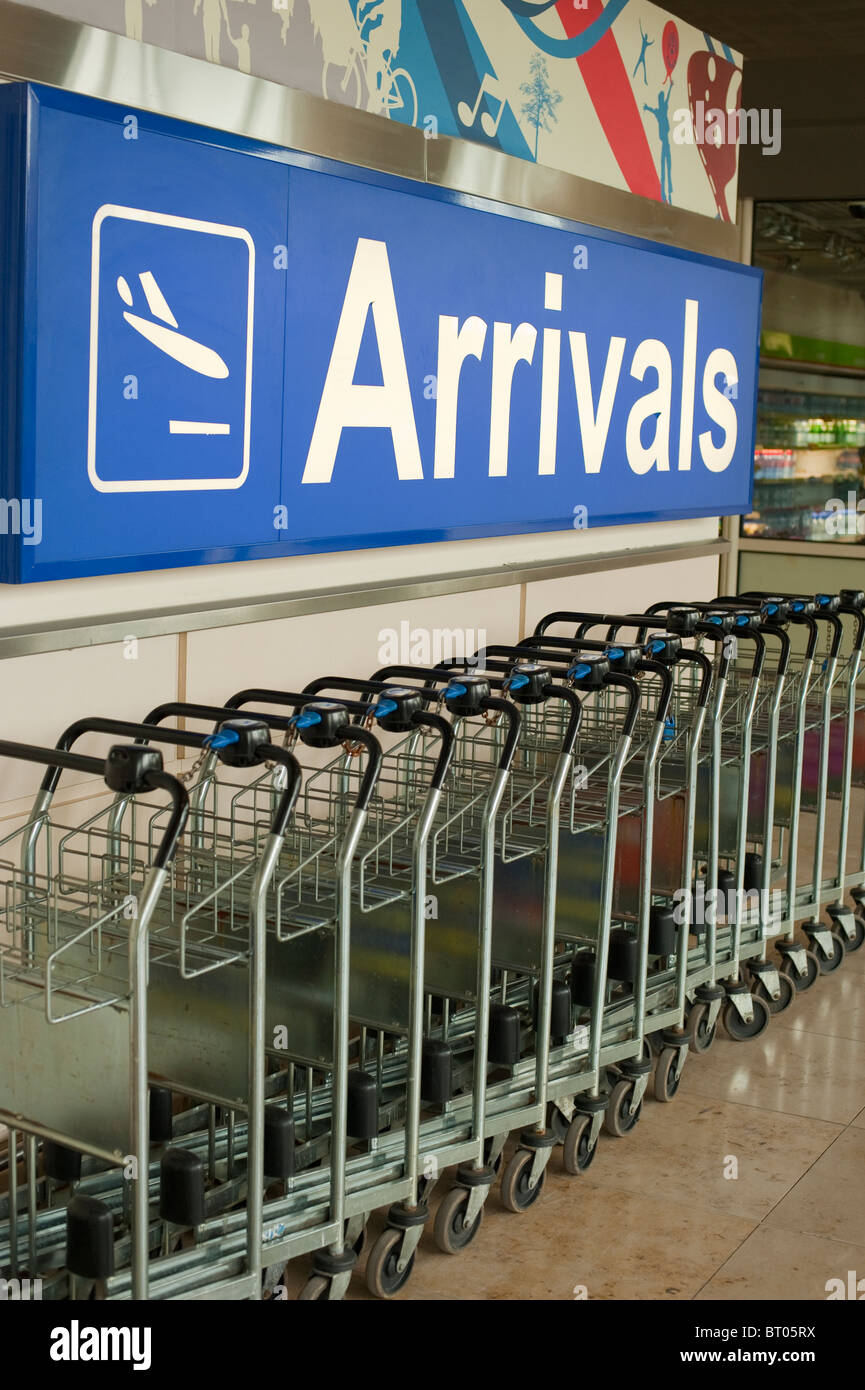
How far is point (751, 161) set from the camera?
812 cm

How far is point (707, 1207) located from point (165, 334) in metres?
2.28

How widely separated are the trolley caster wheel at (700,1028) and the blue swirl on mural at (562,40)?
2.92 meters

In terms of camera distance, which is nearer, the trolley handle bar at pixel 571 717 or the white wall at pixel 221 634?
the white wall at pixel 221 634

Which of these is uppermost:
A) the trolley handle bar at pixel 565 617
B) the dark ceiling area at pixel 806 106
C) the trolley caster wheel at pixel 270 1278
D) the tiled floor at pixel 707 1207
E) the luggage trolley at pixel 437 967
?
the dark ceiling area at pixel 806 106

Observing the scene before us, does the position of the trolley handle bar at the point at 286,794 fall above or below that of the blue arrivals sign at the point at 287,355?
below

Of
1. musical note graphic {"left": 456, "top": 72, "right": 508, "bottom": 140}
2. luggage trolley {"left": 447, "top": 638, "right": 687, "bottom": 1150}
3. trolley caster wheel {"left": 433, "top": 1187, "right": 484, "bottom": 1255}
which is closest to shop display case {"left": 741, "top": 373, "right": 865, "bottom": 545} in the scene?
musical note graphic {"left": 456, "top": 72, "right": 508, "bottom": 140}

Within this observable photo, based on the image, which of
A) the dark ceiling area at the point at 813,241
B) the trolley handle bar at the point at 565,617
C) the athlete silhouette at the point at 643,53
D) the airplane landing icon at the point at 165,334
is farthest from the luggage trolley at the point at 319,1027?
the dark ceiling area at the point at 813,241

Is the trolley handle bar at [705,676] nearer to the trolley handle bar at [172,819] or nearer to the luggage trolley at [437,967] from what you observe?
the luggage trolley at [437,967]

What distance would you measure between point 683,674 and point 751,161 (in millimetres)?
4068

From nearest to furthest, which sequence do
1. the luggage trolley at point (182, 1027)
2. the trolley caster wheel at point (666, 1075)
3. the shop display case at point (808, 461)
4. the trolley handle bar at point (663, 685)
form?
the luggage trolley at point (182, 1027) < the trolley handle bar at point (663, 685) < the trolley caster wheel at point (666, 1075) < the shop display case at point (808, 461)

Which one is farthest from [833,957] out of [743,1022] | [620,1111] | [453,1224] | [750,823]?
[453,1224]

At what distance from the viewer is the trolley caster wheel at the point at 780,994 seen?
4648 millimetres

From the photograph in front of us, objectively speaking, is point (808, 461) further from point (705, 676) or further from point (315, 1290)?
point (315, 1290)
